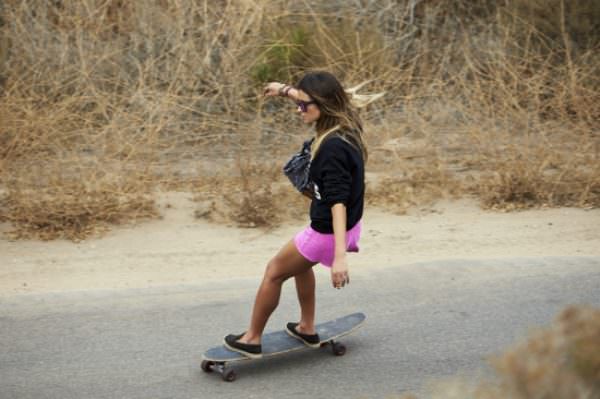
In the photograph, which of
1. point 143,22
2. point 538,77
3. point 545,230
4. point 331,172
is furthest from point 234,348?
point 143,22

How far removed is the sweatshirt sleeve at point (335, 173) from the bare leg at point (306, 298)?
1.98 ft

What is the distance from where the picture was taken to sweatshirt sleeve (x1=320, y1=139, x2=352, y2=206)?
4629 millimetres

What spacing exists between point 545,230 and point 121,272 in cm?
337

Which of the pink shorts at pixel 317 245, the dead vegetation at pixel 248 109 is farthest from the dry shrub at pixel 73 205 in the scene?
the pink shorts at pixel 317 245

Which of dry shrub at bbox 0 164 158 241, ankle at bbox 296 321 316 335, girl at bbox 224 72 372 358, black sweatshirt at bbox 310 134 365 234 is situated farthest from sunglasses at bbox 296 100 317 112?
dry shrub at bbox 0 164 158 241

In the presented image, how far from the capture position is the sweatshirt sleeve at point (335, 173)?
463cm

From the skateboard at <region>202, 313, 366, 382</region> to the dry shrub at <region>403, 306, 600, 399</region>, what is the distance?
2581mm

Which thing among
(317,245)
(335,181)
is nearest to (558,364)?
(335,181)

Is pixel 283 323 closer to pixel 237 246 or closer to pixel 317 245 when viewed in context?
pixel 317 245

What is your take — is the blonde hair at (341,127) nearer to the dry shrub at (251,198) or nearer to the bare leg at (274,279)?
the bare leg at (274,279)

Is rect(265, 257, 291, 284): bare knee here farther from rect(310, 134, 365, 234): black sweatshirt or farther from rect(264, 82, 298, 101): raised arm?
rect(264, 82, 298, 101): raised arm

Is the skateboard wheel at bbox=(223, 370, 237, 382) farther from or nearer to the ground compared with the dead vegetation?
nearer to the ground

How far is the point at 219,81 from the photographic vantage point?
363 inches

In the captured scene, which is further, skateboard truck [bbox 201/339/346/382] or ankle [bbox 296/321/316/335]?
ankle [bbox 296/321/316/335]
